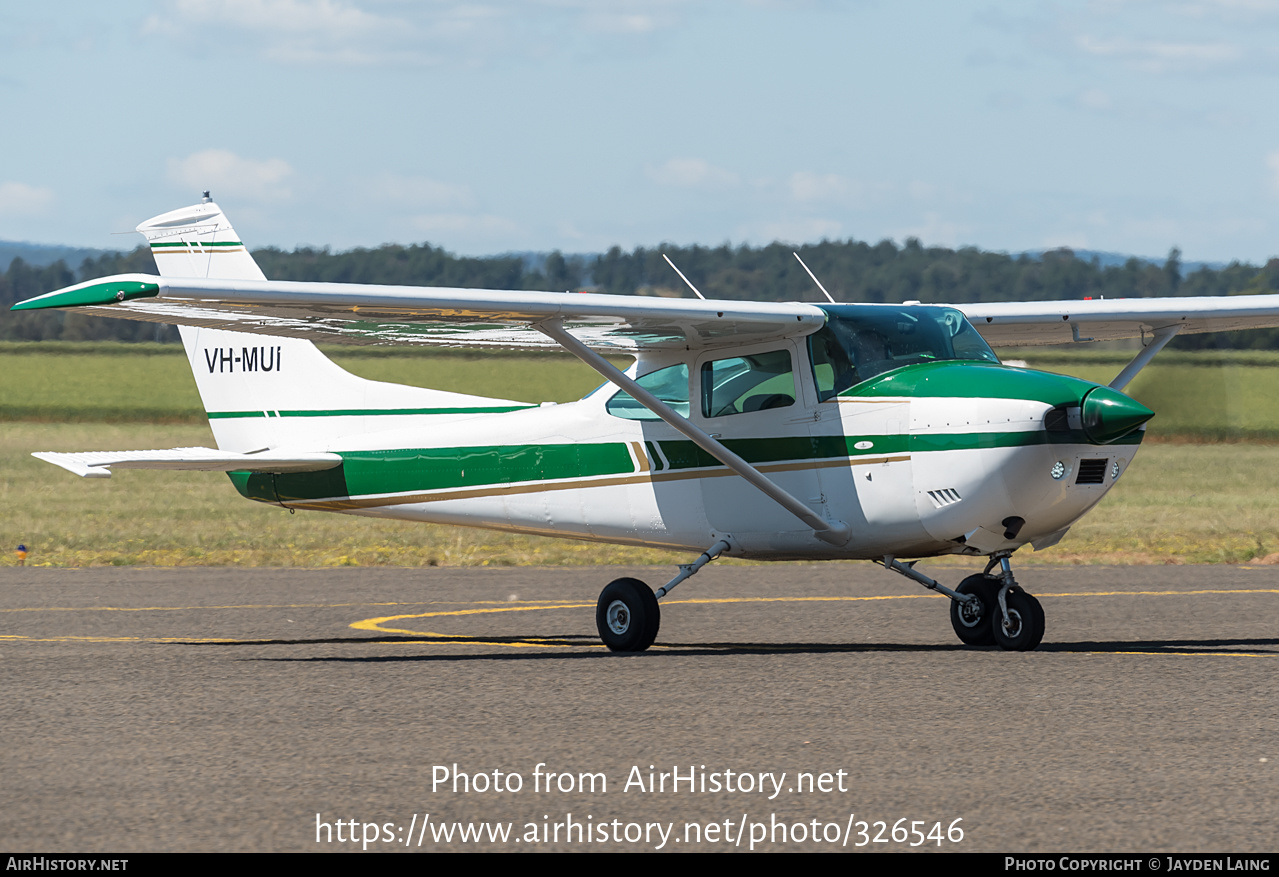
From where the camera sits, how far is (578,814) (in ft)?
20.5

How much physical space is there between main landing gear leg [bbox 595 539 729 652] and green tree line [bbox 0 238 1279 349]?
55.9 metres

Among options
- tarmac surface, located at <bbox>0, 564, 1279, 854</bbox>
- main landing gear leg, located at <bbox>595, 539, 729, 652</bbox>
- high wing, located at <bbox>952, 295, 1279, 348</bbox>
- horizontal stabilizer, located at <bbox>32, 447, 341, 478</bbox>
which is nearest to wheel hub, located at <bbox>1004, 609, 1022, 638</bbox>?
tarmac surface, located at <bbox>0, 564, 1279, 854</bbox>

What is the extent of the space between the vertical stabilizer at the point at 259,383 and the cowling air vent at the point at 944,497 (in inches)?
181

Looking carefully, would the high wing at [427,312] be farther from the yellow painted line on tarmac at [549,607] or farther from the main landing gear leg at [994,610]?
the yellow painted line on tarmac at [549,607]

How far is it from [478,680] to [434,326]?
3053 millimetres

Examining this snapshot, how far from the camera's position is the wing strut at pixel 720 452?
11451 mm

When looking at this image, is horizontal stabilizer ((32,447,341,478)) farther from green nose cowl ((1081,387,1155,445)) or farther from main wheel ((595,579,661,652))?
green nose cowl ((1081,387,1155,445))

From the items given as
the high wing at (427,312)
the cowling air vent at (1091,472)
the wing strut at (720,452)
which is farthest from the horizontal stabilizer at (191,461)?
the cowling air vent at (1091,472)

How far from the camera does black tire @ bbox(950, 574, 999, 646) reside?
11.8 metres

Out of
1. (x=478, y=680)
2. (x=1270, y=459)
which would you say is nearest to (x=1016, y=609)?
(x=478, y=680)

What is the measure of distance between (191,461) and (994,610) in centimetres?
661
